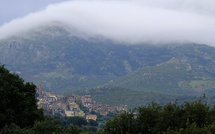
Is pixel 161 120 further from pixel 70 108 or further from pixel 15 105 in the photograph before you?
pixel 70 108

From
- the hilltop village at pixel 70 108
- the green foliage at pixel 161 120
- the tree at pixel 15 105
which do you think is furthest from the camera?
the hilltop village at pixel 70 108

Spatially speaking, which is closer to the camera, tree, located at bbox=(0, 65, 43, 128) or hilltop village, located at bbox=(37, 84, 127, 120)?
tree, located at bbox=(0, 65, 43, 128)

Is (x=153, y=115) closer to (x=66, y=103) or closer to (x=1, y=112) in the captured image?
(x=1, y=112)

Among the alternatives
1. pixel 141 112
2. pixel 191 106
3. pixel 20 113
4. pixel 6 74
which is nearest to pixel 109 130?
pixel 141 112

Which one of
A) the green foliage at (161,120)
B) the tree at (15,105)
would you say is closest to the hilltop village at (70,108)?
the tree at (15,105)

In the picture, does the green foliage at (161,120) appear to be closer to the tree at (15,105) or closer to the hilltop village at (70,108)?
the tree at (15,105)

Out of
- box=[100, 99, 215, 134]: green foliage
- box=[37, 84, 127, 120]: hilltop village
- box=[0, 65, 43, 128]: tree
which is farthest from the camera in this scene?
box=[37, 84, 127, 120]: hilltop village

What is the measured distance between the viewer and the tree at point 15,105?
45812 mm

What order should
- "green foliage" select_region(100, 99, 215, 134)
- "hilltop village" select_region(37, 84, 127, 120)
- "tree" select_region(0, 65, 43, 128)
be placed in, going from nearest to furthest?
"green foliage" select_region(100, 99, 215, 134) < "tree" select_region(0, 65, 43, 128) < "hilltop village" select_region(37, 84, 127, 120)

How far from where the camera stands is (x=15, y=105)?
4862cm

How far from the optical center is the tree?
4581cm

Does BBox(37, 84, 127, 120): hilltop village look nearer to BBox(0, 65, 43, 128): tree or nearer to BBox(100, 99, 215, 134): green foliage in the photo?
BBox(0, 65, 43, 128): tree

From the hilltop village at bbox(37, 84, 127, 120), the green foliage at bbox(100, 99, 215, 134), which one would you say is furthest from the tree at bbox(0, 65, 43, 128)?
the hilltop village at bbox(37, 84, 127, 120)

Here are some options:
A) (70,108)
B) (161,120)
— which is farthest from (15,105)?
(70,108)
